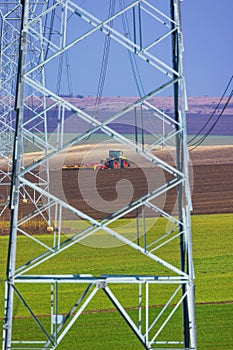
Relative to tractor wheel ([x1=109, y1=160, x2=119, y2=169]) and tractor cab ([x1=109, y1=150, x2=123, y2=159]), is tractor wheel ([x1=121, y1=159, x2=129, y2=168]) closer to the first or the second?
tractor wheel ([x1=109, y1=160, x2=119, y2=169])

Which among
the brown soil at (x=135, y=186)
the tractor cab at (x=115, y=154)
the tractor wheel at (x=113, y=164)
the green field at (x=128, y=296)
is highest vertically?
the tractor cab at (x=115, y=154)

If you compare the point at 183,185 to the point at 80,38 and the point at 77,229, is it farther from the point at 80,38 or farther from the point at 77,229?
the point at 77,229

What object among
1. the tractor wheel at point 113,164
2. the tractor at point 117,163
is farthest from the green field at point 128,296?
the tractor at point 117,163

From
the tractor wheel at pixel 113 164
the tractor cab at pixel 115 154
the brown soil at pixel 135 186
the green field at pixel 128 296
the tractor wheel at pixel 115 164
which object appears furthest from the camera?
the tractor cab at pixel 115 154

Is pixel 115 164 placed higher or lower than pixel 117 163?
lower

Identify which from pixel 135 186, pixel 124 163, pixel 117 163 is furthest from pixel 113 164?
pixel 135 186

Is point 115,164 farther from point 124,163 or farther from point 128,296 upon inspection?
point 128,296

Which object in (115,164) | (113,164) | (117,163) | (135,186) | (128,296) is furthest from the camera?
(117,163)

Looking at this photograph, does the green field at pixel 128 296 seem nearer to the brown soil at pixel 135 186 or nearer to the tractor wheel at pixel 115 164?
the brown soil at pixel 135 186

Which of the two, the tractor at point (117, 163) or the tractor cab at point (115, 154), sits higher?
the tractor cab at point (115, 154)

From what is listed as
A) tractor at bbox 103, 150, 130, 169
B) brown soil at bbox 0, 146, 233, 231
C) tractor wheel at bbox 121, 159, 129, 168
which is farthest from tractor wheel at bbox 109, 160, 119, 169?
brown soil at bbox 0, 146, 233, 231

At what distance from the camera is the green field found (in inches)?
594

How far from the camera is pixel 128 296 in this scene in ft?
62.8

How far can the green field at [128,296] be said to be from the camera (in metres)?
15.1
